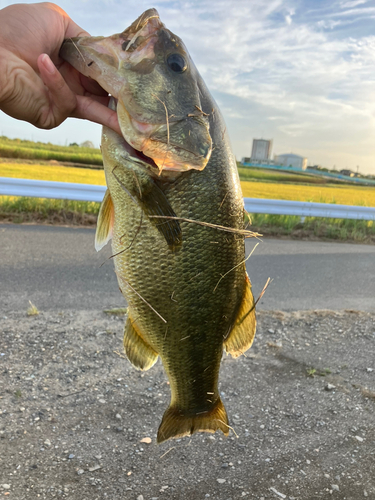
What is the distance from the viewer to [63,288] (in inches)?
192

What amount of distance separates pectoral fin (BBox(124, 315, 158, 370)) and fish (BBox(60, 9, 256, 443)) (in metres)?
0.14

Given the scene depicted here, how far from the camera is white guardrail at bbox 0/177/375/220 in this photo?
735cm

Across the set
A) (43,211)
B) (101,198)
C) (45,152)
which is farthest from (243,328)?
(45,152)

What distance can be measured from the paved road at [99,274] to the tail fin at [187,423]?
8.88 ft

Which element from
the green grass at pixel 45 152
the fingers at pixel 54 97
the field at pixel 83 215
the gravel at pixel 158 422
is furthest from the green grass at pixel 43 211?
the fingers at pixel 54 97

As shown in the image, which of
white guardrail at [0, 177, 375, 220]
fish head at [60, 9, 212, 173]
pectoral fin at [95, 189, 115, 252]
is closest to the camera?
fish head at [60, 9, 212, 173]

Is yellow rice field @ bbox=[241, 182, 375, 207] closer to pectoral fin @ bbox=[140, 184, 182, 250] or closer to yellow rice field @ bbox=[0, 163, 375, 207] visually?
yellow rice field @ bbox=[0, 163, 375, 207]

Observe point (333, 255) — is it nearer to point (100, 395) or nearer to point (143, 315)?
point (100, 395)

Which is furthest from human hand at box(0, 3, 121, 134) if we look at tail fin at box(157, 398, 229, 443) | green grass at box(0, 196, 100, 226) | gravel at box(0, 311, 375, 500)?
green grass at box(0, 196, 100, 226)

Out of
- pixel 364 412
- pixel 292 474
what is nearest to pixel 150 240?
pixel 292 474

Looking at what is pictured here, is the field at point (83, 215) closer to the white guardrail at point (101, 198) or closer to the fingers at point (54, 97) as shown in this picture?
the white guardrail at point (101, 198)

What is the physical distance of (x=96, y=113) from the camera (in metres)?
1.66

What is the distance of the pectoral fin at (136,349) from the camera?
1830 mm

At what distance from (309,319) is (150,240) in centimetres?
354
